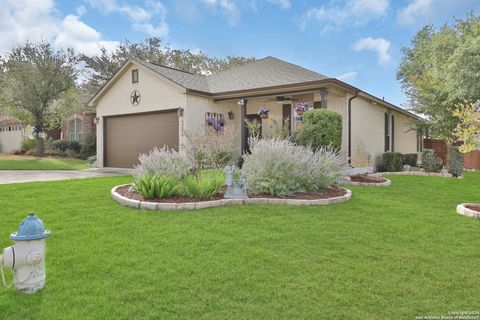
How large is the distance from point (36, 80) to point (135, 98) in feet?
24.3

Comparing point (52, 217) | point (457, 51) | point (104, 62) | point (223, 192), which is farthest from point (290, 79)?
point (104, 62)

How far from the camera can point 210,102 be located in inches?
539

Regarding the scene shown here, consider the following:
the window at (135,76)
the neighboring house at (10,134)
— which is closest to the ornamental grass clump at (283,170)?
the window at (135,76)

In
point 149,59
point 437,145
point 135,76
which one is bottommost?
point 437,145

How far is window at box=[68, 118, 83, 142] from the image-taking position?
2217 centimetres

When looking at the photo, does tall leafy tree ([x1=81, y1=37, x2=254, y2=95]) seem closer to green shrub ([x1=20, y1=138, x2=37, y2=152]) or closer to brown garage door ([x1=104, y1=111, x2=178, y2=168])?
green shrub ([x1=20, y1=138, x2=37, y2=152])

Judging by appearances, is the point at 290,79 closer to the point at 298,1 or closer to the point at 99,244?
the point at 298,1

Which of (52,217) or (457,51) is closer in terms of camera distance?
(52,217)

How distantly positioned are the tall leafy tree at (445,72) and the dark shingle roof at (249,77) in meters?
4.35

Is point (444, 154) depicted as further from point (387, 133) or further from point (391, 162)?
point (391, 162)

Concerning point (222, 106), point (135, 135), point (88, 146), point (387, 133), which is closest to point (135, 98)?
point (135, 135)

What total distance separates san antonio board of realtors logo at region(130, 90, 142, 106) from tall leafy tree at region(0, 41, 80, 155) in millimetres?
6813

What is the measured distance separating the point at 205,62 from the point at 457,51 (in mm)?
22535

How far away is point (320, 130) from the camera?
9.53 meters
